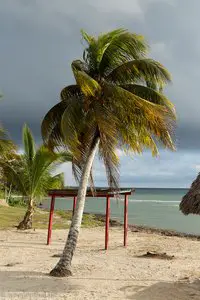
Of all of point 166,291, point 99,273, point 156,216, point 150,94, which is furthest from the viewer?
point 156,216

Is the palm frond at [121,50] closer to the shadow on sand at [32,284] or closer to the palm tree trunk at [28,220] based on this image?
the shadow on sand at [32,284]

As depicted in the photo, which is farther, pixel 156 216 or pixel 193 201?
pixel 156 216

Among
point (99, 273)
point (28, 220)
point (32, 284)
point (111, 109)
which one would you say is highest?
point (111, 109)

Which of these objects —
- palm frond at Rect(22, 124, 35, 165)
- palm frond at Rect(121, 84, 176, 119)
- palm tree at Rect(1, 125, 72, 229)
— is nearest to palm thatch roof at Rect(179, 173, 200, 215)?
palm frond at Rect(121, 84, 176, 119)

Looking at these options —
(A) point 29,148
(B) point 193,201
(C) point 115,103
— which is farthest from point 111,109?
(A) point 29,148

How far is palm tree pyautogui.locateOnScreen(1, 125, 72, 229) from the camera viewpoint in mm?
21031

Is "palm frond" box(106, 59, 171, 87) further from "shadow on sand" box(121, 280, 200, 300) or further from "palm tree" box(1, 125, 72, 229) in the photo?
"palm tree" box(1, 125, 72, 229)

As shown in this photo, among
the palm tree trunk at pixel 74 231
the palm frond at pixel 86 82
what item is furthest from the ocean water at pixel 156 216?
the palm frond at pixel 86 82

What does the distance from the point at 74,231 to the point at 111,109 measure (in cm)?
359

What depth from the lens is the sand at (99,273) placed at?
9.34 m

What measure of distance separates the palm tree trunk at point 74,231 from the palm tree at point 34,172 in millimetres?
8941

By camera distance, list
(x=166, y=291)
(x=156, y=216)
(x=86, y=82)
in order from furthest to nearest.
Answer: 1. (x=156, y=216)
2. (x=86, y=82)
3. (x=166, y=291)

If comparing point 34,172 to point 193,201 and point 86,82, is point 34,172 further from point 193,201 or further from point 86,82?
point 193,201

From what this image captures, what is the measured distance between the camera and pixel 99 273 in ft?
37.3
